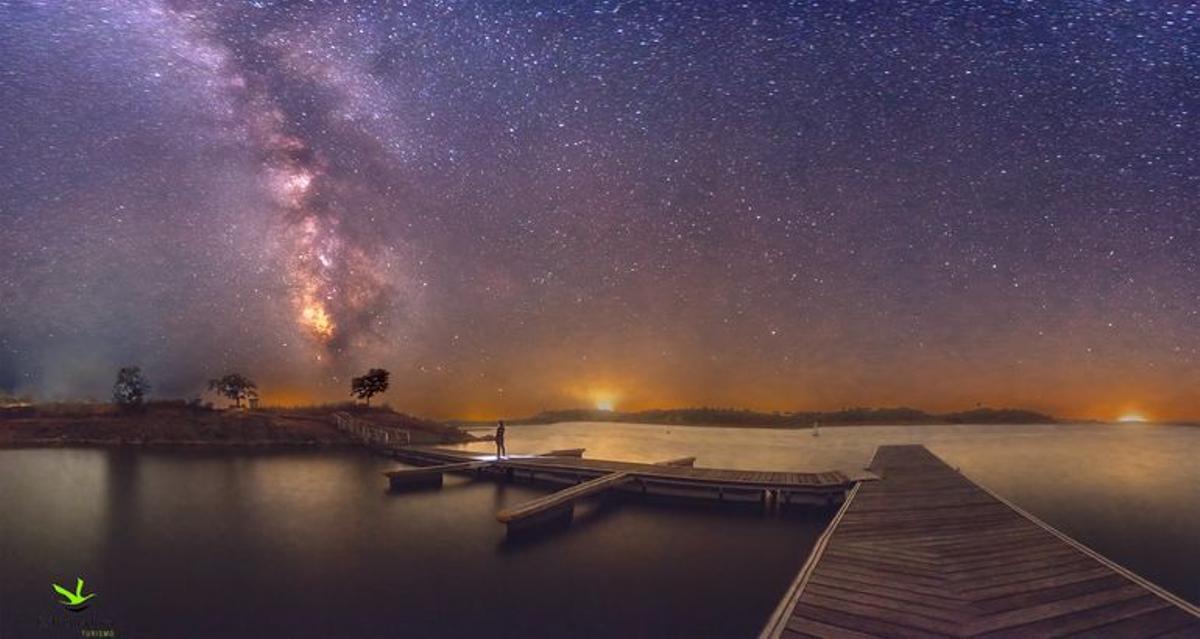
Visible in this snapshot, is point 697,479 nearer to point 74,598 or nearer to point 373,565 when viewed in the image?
point 373,565

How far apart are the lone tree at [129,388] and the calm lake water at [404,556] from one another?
34.6 meters

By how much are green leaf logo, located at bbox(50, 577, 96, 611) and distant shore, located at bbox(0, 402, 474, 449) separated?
35.1 m

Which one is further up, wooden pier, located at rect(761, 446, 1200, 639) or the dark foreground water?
wooden pier, located at rect(761, 446, 1200, 639)

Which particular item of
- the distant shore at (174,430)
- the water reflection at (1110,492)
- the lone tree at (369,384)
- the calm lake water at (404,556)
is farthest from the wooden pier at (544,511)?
the lone tree at (369,384)

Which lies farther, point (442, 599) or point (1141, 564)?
point (1141, 564)

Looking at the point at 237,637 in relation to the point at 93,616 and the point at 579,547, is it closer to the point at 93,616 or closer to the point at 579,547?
the point at 93,616

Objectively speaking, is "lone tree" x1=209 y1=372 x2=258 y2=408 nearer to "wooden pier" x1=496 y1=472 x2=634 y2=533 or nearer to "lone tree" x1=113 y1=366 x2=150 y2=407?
"lone tree" x1=113 y1=366 x2=150 y2=407

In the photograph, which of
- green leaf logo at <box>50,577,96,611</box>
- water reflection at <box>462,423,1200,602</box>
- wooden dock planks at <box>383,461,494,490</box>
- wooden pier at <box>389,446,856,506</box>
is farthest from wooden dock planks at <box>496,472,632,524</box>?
water reflection at <box>462,423,1200,602</box>

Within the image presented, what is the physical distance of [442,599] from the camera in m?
13.2

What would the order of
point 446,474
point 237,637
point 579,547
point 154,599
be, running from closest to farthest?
point 237,637
point 154,599
point 579,547
point 446,474

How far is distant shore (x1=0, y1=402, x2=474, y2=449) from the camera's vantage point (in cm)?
5122

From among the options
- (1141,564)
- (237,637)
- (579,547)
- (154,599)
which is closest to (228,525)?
(154,599)

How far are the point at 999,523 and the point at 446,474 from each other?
90.7ft

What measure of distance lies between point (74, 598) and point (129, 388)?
62.7 meters
